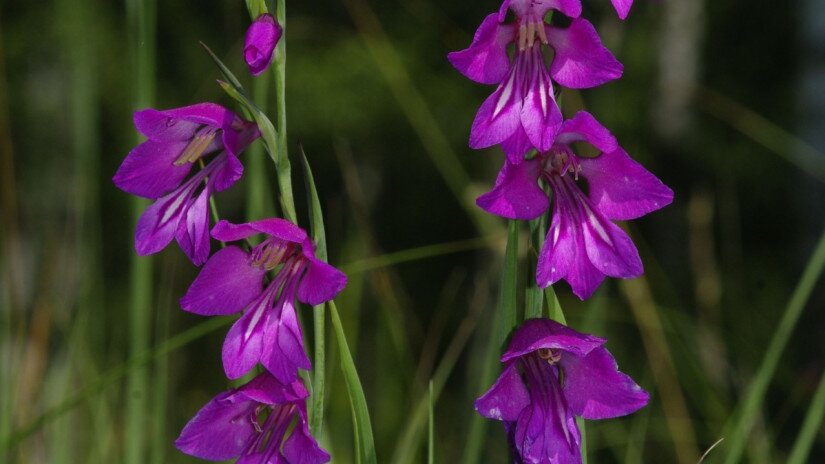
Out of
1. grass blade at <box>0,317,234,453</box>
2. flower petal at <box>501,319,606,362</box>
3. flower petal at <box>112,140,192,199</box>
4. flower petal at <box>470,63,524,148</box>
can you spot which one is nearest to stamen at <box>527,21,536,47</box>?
flower petal at <box>470,63,524,148</box>

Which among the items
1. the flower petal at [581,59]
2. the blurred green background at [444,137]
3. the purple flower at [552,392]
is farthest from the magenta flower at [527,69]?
the blurred green background at [444,137]

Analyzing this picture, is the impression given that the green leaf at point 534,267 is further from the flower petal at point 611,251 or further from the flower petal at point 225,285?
the flower petal at point 225,285

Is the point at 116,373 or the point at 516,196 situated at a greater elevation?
the point at 516,196

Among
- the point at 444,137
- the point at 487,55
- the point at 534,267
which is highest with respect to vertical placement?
the point at 487,55

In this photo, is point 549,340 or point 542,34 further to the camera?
point 542,34

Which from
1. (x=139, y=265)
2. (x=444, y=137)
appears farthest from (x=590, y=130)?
(x=444, y=137)

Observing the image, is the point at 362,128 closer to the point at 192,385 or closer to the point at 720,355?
the point at 192,385

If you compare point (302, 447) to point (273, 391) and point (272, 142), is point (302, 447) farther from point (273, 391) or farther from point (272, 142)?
point (272, 142)
